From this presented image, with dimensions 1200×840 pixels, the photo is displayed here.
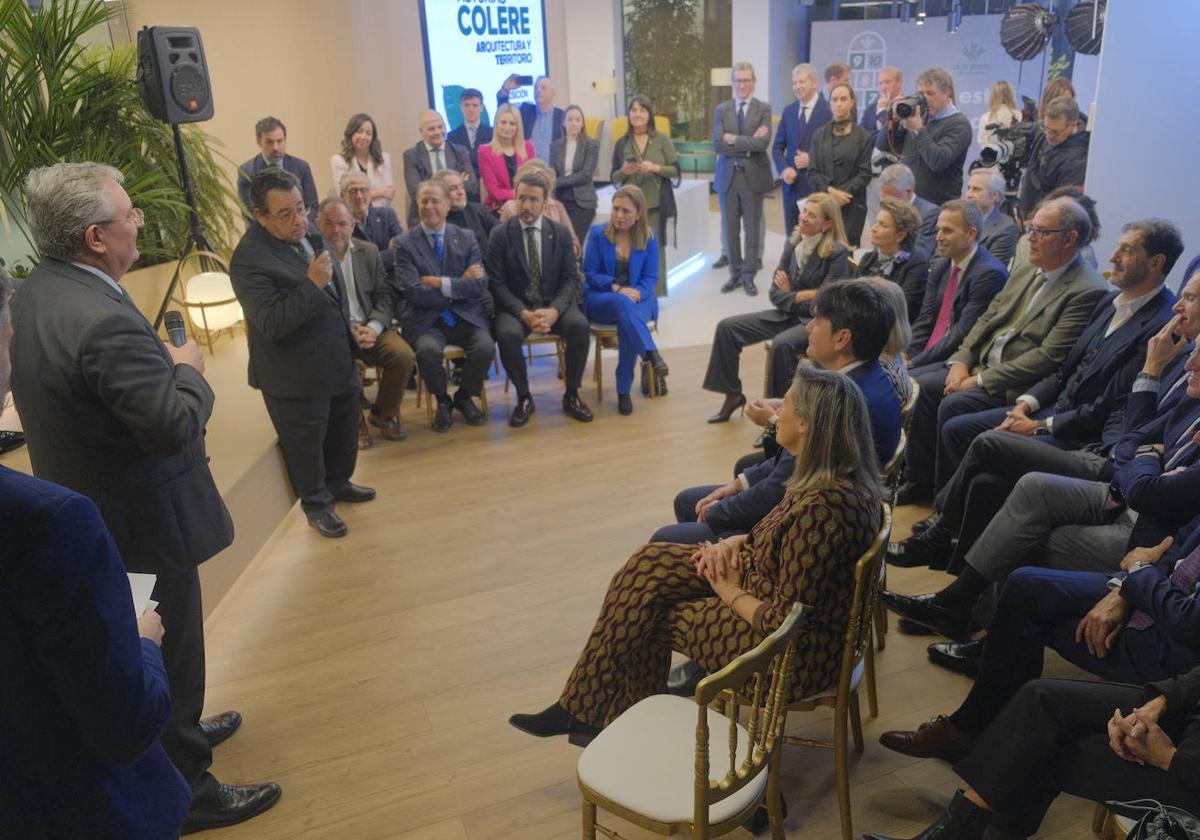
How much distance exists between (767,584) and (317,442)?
2.43 meters

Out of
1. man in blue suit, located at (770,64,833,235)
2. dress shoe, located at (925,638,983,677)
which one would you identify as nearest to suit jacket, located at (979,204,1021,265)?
dress shoe, located at (925,638,983,677)

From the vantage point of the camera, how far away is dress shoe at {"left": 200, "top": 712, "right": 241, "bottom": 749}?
110 inches

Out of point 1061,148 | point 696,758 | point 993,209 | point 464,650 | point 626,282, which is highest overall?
point 1061,148

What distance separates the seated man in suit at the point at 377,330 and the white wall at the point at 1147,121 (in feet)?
13.4

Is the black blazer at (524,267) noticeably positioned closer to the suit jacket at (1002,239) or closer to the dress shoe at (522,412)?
the dress shoe at (522,412)

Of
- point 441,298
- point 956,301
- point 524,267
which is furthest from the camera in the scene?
Result: point 524,267

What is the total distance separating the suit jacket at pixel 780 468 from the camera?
269 centimetres

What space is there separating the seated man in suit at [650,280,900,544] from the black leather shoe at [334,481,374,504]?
1.93 metres

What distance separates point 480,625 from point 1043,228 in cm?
273

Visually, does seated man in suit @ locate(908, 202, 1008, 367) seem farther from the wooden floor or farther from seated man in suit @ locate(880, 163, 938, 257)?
the wooden floor

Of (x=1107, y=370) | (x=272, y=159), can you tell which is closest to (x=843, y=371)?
(x=1107, y=370)

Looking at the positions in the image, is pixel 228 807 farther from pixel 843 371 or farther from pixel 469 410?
pixel 469 410

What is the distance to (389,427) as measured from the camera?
204 inches

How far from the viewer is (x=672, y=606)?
7.79ft
